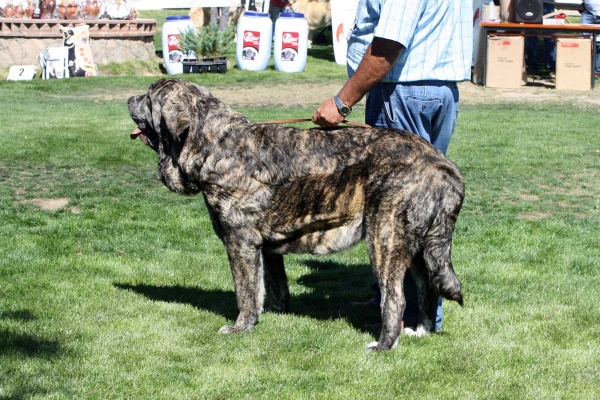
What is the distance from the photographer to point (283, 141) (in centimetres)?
521

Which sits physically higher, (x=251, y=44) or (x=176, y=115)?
(x=251, y=44)

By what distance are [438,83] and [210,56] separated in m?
15.3

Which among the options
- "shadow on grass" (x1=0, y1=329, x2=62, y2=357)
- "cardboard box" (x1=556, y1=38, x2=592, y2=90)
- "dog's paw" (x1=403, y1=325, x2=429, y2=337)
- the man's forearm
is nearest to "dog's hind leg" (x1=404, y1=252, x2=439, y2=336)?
"dog's paw" (x1=403, y1=325, x2=429, y2=337)

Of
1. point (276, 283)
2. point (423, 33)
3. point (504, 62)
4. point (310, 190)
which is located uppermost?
point (423, 33)

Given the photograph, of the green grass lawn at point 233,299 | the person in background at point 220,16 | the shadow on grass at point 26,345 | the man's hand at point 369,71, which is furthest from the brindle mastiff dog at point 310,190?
the person in background at point 220,16

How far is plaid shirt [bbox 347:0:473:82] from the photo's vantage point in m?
4.93

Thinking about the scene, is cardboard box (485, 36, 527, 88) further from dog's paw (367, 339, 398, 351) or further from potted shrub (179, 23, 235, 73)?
dog's paw (367, 339, 398, 351)

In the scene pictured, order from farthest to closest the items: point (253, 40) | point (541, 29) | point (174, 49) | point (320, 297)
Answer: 1. point (253, 40)
2. point (174, 49)
3. point (541, 29)
4. point (320, 297)

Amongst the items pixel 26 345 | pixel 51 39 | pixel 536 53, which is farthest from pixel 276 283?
pixel 536 53

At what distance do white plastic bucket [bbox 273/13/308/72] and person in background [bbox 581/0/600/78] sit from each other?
20.9 ft

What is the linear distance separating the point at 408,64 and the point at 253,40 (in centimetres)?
1595

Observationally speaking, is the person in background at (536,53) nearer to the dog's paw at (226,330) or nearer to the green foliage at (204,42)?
the green foliage at (204,42)

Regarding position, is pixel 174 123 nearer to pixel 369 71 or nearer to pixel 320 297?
pixel 369 71

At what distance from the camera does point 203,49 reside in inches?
779
